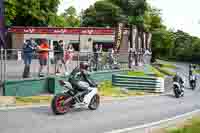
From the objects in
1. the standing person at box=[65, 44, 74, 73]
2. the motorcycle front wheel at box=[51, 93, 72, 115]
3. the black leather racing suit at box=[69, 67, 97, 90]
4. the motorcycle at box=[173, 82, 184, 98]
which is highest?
the standing person at box=[65, 44, 74, 73]

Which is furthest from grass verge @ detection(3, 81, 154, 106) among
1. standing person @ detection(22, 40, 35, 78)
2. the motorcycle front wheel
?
the motorcycle front wheel

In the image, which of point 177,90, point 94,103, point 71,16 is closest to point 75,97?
point 94,103

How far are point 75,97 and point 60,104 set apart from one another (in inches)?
32.9

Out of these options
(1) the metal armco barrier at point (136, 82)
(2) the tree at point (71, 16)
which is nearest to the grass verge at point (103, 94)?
(1) the metal armco barrier at point (136, 82)

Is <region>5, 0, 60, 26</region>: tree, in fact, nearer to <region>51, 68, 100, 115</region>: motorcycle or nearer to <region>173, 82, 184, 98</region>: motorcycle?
<region>173, 82, 184, 98</region>: motorcycle

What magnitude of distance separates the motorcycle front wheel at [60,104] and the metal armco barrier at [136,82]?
11.5 m

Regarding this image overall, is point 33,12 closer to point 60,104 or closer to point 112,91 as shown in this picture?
point 112,91

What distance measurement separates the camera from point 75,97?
14.2 meters

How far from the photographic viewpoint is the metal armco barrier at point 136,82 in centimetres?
2523

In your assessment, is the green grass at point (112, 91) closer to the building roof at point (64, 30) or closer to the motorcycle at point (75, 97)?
the motorcycle at point (75, 97)

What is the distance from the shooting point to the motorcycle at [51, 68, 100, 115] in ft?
44.1

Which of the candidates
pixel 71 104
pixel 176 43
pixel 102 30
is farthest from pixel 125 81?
pixel 176 43

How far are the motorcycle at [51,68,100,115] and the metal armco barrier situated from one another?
32.2ft

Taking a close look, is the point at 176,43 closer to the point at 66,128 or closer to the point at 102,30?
the point at 102,30
